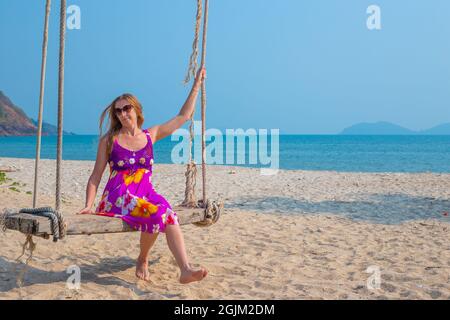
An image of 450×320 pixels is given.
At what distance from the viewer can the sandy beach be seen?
3754 mm

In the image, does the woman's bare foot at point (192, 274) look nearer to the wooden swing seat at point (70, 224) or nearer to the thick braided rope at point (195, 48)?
the wooden swing seat at point (70, 224)

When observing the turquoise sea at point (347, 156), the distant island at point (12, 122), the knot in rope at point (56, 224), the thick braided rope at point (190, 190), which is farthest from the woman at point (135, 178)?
the distant island at point (12, 122)

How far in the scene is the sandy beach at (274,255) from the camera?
3.75 metres

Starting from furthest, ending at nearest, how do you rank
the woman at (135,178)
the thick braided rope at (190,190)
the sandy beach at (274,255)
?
the thick braided rope at (190,190)
the sandy beach at (274,255)
the woman at (135,178)

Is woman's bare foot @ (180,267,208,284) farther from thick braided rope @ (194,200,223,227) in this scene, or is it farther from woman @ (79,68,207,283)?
thick braided rope @ (194,200,223,227)

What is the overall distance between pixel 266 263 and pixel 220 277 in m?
0.64

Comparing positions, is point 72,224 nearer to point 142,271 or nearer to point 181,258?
point 181,258

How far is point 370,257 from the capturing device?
5031 mm

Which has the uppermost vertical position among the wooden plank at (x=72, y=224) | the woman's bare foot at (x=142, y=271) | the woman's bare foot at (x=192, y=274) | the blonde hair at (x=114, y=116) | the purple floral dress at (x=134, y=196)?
the blonde hair at (x=114, y=116)

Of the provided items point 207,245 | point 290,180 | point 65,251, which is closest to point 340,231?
point 207,245

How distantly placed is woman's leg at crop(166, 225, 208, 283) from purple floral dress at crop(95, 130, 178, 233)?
6 cm

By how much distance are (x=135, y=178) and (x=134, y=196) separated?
18 cm

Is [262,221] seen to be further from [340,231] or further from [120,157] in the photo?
[120,157]

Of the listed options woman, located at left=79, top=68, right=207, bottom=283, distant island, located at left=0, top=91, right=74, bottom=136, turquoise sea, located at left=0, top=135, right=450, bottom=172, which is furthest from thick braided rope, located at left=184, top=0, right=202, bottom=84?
distant island, located at left=0, top=91, right=74, bottom=136
